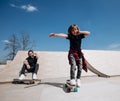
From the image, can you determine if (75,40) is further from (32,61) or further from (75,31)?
(32,61)

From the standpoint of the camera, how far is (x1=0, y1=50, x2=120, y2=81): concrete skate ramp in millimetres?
6458

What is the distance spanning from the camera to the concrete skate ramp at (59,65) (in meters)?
6.46

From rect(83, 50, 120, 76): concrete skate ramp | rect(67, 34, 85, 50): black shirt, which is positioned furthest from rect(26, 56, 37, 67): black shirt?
rect(83, 50, 120, 76): concrete skate ramp

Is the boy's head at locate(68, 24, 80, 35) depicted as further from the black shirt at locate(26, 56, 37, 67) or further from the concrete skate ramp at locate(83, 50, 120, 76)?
the concrete skate ramp at locate(83, 50, 120, 76)

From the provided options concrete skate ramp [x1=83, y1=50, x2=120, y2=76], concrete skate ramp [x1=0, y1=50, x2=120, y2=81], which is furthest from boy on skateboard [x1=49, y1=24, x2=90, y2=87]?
concrete skate ramp [x1=83, y1=50, x2=120, y2=76]

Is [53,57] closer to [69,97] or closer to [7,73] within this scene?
[7,73]

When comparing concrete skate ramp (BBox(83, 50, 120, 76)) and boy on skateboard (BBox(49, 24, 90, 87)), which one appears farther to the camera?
concrete skate ramp (BBox(83, 50, 120, 76))

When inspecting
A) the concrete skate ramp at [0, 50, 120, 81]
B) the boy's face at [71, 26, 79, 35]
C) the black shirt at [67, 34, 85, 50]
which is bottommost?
the concrete skate ramp at [0, 50, 120, 81]

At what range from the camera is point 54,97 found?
296 cm

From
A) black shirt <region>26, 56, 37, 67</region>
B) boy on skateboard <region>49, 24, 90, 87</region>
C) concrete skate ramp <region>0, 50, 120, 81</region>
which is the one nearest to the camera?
boy on skateboard <region>49, 24, 90, 87</region>

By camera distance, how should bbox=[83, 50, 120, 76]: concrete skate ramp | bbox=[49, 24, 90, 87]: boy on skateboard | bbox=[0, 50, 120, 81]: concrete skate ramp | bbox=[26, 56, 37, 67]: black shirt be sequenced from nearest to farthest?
bbox=[49, 24, 90, 87]: boy on skateboard → bbox=[26, 56, 37, 67]: black shirt → bbox=[0, 50, 120, 81]: concrete skate ramp → bbox=[83, 50, 120, 76]: concrete skate ramp

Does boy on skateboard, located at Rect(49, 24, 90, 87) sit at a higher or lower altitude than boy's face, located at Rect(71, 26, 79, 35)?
lower

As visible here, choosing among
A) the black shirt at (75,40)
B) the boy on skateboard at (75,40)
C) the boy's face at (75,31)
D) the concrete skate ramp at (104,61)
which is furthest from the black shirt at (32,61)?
the concrete skate ramp at (104,61)

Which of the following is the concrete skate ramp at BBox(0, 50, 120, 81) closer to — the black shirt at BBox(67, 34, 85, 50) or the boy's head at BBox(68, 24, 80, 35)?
the black shirt at BBox(67, 34, 85, 50)
